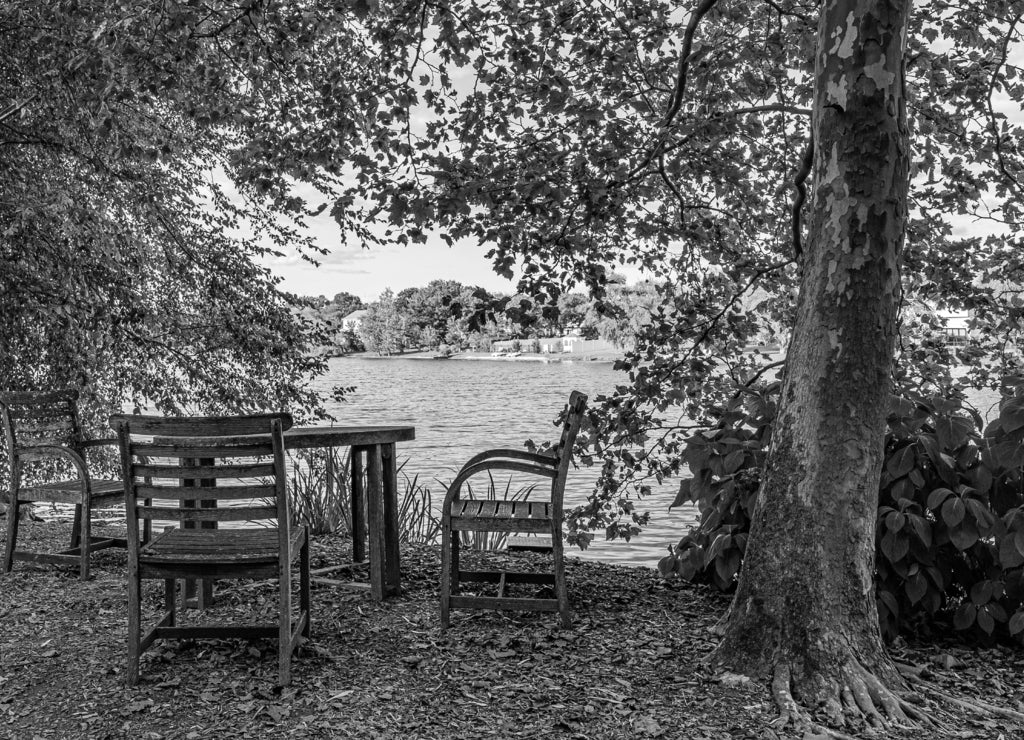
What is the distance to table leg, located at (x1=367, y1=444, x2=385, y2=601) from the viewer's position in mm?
4238

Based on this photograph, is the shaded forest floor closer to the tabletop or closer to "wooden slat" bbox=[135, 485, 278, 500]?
"wooden slat" bbox=[135, 485, 278, 500]

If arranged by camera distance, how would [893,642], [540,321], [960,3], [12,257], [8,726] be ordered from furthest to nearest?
[12,257] < [960,3] < [540,321] < [893,642] < [8,726]

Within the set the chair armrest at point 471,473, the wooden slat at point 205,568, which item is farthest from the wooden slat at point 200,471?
the chair armrest at point 471,473

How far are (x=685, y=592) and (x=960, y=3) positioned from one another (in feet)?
13.4

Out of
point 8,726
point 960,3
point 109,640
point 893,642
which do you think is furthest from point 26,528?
point 960,3

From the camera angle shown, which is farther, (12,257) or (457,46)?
(12,257)

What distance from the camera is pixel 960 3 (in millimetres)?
5336

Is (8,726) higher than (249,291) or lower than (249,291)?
lower

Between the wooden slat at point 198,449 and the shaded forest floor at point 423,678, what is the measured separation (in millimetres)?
890

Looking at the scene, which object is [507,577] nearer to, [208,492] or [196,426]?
[208,492]

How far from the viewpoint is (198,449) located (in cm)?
302

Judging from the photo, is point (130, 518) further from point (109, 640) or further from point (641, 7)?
point (641, 7)

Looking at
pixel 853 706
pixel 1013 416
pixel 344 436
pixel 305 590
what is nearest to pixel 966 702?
pixel 853 706

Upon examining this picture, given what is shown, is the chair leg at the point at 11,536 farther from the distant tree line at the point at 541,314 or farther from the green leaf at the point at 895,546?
the green leaf at the point at 895,546
